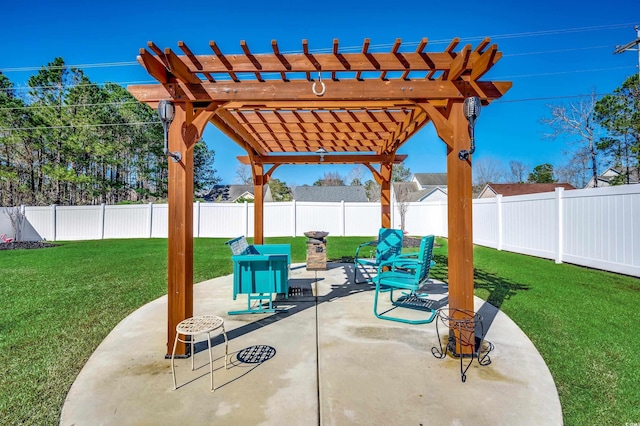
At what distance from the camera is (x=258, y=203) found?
6875 mm

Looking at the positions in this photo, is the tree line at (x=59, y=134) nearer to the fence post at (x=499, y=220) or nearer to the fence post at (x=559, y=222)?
the fence post at (x=499, y=220)

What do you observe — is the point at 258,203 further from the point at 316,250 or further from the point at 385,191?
the point at 385,191

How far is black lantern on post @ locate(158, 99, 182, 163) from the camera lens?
274cm

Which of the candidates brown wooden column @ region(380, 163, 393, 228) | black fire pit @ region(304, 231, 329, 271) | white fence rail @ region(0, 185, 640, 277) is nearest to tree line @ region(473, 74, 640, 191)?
white fence rail @ region(0, 185, 640, 277)

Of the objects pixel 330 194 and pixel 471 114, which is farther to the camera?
pixel 330 194

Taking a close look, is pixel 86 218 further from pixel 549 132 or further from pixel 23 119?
pixel 549 132

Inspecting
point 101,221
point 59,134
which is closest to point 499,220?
point 101,221

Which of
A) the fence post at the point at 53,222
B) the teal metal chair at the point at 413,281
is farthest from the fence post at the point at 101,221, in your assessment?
the teal metal chair at the point at 413,281

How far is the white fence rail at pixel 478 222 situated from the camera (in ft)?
19.2

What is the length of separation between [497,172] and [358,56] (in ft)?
110

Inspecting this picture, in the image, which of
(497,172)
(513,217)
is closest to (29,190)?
(513,217)

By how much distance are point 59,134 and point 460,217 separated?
20622mm

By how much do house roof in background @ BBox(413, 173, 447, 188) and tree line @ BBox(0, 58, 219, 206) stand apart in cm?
2709

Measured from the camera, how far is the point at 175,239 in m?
2.87
